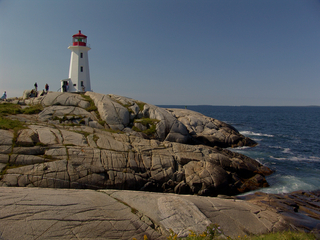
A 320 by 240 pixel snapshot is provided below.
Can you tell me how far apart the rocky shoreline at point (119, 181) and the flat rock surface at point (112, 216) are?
1.6 inches

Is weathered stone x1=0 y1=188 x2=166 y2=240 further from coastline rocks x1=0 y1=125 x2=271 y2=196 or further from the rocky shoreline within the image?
coastline rocks x1=0 y1=125 x2=271 y2=196

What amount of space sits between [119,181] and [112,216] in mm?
8070

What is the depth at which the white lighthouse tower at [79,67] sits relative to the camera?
3891cm

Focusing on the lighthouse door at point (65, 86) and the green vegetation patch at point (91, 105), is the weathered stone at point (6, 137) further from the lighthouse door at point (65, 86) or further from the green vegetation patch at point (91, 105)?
the lighthouse door at point (65, 86)

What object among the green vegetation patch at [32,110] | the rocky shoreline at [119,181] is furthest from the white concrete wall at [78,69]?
the green vegetation patch at [32,110]

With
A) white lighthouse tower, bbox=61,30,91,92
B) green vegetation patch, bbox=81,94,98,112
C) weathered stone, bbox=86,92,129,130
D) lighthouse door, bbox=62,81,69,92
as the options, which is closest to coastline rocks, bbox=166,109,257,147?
weathered stone, bbox=86,92,129,130

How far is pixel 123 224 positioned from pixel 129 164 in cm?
971

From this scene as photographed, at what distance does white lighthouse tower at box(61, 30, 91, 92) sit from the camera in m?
38.9

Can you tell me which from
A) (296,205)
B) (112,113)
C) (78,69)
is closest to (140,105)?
(112,113)

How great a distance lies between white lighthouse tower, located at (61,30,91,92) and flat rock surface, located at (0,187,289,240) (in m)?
30.2

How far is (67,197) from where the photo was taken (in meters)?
10.9

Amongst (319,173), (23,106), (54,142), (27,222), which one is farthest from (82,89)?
(319,173)

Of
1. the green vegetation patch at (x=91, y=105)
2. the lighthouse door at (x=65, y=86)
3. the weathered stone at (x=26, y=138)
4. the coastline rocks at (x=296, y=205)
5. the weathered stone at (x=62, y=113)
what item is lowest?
the coastline rocks at (x=296, y=205)

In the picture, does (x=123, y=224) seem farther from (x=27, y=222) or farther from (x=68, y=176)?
(x=68, y=176)
